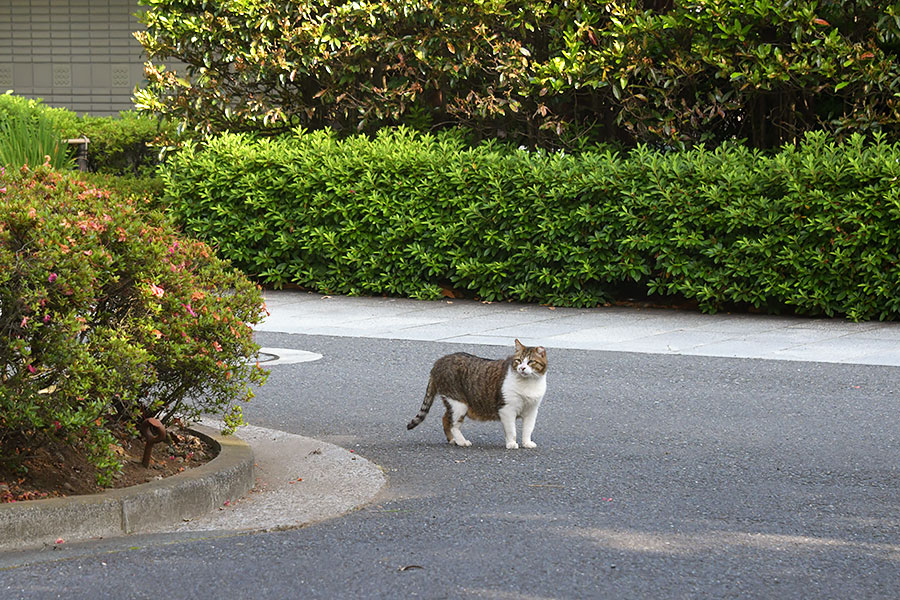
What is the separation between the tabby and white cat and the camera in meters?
6.93

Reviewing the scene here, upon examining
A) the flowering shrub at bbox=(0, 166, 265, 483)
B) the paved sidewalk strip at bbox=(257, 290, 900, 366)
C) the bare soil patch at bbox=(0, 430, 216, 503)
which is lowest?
the paved sidewalk strip at bbox=(257, 290, 900, 366)

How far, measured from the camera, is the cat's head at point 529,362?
22.5 ft

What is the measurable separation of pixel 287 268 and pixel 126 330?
364 inches

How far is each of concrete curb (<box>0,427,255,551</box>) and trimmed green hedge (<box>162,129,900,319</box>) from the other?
7.51 metres

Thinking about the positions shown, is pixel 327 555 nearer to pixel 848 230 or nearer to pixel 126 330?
pixel 126 330

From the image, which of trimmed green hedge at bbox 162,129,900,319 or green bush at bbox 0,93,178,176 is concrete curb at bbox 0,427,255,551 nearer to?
trimmed green hedge at bbox 162,129,900,319

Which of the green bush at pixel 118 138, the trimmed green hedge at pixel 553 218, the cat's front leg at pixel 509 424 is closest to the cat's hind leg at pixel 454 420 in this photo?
the cat's front leg at pixel 509 424

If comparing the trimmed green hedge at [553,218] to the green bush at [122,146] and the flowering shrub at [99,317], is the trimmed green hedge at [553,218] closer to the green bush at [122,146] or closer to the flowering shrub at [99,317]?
the green bush at [122,146]

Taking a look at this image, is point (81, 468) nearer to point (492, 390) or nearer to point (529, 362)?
point (492, 390)

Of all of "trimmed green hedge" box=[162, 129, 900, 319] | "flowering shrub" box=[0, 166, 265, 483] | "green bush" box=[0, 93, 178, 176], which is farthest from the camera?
"green bush" box=[0, 93, 178, 176]

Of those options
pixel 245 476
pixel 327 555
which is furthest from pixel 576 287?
pixel 327 555

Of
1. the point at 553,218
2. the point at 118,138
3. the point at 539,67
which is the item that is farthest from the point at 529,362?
the point at 118,138

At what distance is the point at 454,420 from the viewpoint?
23.5 feet

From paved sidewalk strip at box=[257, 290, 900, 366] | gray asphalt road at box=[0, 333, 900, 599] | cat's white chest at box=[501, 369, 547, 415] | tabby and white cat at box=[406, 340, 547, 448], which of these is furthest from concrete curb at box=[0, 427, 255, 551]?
paved sidewalk strip at box=[257, 290, 900, 366]
